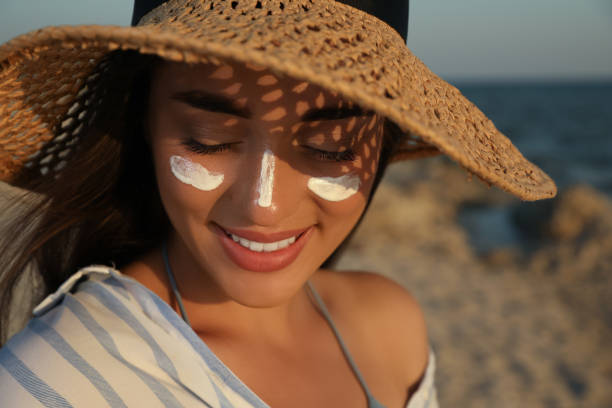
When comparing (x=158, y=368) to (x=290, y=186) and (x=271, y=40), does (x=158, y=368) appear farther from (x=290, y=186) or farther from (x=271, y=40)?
(x=271, y=40)

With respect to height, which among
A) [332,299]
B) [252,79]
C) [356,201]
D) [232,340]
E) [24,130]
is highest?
[252,79]

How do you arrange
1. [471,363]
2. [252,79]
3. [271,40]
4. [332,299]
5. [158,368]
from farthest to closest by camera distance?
1. [471,363]
2. [332,299]
3. [158,368]
4. [252,79]
5. [271,40]

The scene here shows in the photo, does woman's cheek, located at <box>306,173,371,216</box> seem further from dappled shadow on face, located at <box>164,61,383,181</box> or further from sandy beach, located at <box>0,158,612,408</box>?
sandy beach, located at <box>0,158,612,408</box>

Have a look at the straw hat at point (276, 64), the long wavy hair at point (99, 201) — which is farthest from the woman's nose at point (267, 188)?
the long wavy hair at point (99, 201)

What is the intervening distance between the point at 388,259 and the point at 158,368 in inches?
172

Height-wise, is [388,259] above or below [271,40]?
below

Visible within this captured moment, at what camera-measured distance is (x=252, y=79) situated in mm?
893

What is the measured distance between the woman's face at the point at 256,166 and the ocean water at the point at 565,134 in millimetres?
8793

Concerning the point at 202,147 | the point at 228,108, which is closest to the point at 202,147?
the point at 202,147

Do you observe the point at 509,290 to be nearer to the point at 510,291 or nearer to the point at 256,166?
the point at 510,291

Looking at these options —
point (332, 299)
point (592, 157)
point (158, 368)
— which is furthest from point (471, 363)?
point (592, 157)

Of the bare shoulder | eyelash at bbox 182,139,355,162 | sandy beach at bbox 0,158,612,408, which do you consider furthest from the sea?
eyelash at bbox 182,139,355,162

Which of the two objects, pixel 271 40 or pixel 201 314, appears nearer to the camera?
pixel 271 40

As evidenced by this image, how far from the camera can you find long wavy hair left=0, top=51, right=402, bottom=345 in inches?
45.8
